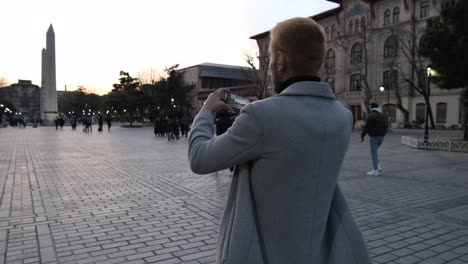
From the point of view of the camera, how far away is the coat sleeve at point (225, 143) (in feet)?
4.59

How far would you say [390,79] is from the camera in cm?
4300

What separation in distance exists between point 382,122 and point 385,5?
131 ft

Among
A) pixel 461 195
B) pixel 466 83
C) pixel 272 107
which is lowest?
A: pixel 461 195

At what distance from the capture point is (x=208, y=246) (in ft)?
14.4

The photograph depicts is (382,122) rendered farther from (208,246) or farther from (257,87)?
(257,87)

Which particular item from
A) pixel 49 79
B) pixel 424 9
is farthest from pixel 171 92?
pixel 424 9

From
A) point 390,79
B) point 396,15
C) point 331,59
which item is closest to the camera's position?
point 390,79

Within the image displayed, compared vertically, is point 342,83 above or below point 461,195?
above

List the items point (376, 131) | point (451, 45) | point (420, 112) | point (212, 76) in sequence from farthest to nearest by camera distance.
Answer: point (212, 76), point (420, 112), point (451, 45), point (376, 131)

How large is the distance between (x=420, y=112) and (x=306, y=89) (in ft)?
149

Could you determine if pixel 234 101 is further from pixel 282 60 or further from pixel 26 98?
pixel 26 98

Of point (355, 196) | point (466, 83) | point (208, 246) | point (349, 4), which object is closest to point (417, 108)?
point (349, 4)

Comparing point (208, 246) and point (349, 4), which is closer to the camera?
point (208, 246)

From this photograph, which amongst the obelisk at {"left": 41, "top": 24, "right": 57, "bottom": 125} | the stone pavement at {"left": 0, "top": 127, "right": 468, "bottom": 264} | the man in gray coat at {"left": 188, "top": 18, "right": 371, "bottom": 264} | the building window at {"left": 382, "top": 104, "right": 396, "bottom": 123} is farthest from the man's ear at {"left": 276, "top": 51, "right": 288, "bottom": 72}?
the obelisk at {"left": 41, "top": 24, "right": 57, "bottom": 125}
